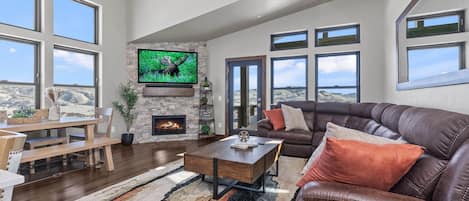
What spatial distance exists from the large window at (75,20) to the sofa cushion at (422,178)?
537 cm

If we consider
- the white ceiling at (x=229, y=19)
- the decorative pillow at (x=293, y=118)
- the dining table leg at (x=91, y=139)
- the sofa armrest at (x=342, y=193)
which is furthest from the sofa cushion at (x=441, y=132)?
the dining table leg at (x=91, y=139)

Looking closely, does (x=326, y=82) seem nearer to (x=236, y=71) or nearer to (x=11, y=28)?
(x=236, y=71)

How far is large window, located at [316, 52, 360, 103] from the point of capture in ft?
17.2

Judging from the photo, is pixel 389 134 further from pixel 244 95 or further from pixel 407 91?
pixel 244 95

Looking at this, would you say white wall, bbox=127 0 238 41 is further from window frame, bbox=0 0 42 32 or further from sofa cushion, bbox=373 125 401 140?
sofa cushion, bbox=373 125 401 140

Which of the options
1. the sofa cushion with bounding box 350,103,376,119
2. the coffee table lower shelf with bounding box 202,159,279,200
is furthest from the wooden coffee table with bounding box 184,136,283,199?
the sofa cushion with bounding box 350,103,376,119

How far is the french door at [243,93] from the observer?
609cm

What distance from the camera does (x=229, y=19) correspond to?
5.09 m

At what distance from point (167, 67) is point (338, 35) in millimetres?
4102

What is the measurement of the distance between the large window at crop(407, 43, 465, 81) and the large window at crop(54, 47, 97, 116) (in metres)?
5.40

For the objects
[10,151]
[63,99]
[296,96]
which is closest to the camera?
[10,151]

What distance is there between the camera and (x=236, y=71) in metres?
6.29

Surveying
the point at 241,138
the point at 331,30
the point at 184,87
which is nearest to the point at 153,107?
the point at 184,87

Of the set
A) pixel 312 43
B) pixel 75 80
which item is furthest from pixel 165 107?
pixel 312 43
